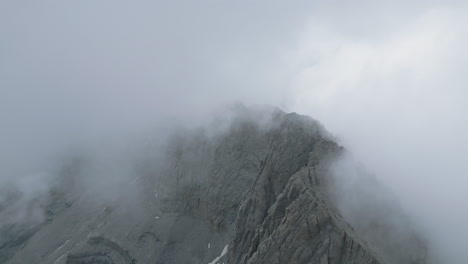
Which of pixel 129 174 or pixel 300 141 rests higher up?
pixel 300 141

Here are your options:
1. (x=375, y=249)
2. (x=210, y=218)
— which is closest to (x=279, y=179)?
(x=375, y=249)

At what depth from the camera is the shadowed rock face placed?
298 ft

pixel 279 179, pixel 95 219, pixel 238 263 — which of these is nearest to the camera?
pixel 238 263

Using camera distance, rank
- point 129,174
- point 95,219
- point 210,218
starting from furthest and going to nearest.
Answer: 1. point 129,174
2. point 95,219
3. point 210,218

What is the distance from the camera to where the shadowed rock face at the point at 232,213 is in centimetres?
9088

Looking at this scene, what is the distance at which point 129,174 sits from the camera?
19500 centimetres

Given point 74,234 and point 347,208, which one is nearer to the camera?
point 347,208

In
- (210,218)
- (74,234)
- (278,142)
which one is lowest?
(74,234)

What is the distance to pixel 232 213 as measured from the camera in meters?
144

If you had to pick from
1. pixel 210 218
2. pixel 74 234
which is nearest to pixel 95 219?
pixel 74 234

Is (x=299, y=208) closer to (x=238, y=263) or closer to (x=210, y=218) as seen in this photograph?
(x=238, y=263)

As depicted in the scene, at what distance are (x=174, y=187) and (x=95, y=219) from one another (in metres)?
37.5

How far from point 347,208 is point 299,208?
1343cm

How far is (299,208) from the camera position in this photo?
92750 millimetres
